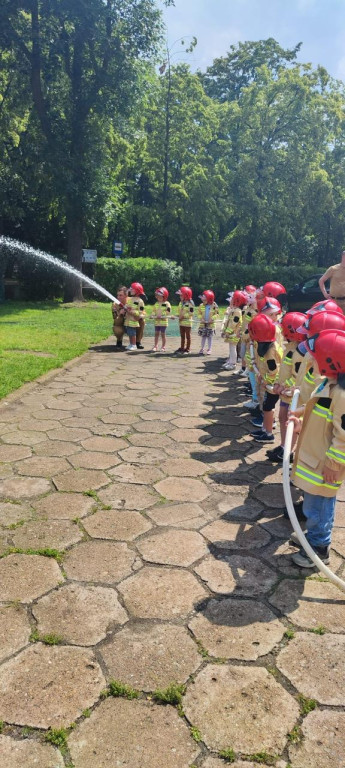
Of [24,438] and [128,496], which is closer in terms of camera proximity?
[128,496]

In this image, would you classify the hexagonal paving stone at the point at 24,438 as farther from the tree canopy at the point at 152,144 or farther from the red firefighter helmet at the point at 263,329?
the tree canopy at the point at 152,144

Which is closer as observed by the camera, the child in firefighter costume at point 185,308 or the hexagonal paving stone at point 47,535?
the hexagonal paving stone at point 47,535

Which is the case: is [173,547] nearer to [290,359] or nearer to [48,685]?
[48,685]

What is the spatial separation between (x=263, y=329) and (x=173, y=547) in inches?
96.9

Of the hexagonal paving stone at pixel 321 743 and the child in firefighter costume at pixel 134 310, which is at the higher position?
the child in firefighter costume at pixel 134 310

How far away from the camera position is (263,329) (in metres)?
5.05

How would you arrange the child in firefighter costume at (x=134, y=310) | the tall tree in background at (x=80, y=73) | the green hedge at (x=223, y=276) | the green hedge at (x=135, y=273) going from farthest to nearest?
the green hedge at (x=223, y=276), the green hedge at (x=135, y=273), the tall tree in background at (x=80, y=73), the child in firefighter costume at (x=134, y=310)

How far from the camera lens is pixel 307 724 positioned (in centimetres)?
212

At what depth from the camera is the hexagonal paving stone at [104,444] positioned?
514 cm

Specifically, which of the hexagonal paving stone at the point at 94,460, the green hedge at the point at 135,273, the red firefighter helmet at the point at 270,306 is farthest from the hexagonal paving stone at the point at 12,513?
the green hedge at the point at 135,273

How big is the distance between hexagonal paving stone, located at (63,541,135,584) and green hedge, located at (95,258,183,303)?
1844 centimetres

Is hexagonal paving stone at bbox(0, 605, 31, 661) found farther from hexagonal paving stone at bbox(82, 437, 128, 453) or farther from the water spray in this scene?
the water spray

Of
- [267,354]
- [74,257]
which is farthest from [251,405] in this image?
[74,257]

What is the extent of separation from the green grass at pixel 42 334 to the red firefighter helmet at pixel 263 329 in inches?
139
